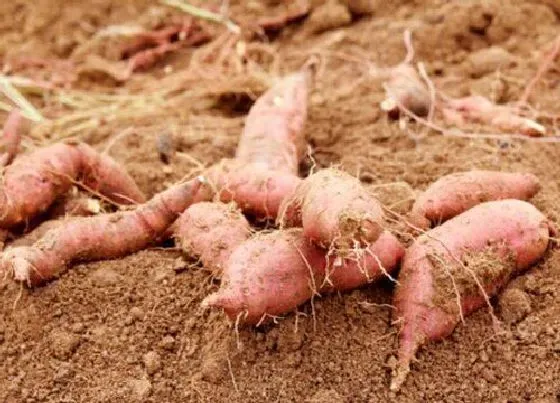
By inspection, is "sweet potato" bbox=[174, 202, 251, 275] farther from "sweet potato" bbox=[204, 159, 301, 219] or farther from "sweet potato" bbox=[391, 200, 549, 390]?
"sweet potato" bbox=[391, 200, 549, 390]

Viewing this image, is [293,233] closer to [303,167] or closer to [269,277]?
[269,277]

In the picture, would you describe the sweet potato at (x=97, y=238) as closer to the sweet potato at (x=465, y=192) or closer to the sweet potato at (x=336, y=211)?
the sweet potato at (x=336, y=211)

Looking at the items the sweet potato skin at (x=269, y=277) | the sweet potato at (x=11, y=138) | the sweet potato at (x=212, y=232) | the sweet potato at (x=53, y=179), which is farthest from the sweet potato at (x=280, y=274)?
the sweet potato at (x=11, y=138)

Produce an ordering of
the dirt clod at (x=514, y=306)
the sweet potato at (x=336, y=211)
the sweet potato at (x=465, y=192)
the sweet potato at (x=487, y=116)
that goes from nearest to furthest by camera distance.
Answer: the sweet potato at (x=336, y=211) < the dirt clod at (x=514, y=306) < the sweet potato at (x=465, y=192) < the sweet potato at (x=487, y=116)

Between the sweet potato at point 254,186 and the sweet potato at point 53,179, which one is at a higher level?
the sweet potato at point 53,179

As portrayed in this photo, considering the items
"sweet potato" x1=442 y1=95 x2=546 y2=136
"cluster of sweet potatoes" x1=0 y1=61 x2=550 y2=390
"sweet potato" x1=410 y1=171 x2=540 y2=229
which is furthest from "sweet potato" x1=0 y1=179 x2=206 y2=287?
"sweet potato" x1=442 y1=95 x2=546 y2=136

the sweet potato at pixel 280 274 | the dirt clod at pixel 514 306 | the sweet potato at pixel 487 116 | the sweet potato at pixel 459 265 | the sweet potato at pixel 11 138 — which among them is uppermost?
the sweet potato at pixel 11 138

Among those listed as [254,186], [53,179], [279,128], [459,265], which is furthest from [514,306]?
[53,179]
